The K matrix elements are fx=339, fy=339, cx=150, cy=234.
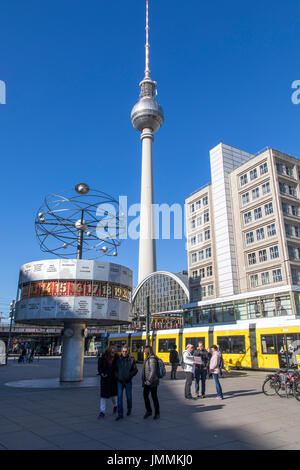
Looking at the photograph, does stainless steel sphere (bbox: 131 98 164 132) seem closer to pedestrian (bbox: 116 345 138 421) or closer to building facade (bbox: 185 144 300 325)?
building facade (bbox: 185 144 300 325)

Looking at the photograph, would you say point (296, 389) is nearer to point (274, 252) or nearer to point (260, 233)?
point (274, 252)

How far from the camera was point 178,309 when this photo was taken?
69.2m

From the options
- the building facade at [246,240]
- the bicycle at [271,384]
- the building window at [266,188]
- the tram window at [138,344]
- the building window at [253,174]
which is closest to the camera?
the bicycle at [271,384]

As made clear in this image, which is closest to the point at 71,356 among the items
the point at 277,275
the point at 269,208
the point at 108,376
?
the point at 108,376

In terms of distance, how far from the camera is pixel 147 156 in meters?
103

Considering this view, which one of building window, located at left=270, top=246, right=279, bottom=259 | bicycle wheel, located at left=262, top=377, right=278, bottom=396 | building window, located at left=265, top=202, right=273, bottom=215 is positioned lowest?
bicycle wheel, located at left=262, top=377, right=278, bottom=396

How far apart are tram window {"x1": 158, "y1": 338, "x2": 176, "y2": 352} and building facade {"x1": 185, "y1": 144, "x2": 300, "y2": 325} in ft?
47.1

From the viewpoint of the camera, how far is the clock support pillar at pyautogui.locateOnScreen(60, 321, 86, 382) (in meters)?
16.7

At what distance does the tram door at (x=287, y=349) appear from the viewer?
21344 millimetres

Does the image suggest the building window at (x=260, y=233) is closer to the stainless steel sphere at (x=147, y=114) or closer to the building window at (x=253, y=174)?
the building window at (x=253, y=174)

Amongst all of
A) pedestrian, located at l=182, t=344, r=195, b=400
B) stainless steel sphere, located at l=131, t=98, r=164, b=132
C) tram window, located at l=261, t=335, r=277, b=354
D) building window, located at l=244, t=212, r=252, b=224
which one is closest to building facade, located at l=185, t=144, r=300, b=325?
building window, located at l=244, t=212, r=252, b=224

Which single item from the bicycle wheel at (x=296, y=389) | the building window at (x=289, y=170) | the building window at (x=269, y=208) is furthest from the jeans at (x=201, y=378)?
the building window at (x=289, y=170)

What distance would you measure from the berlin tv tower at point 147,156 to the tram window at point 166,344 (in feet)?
193

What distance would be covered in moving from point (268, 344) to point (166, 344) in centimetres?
1081
